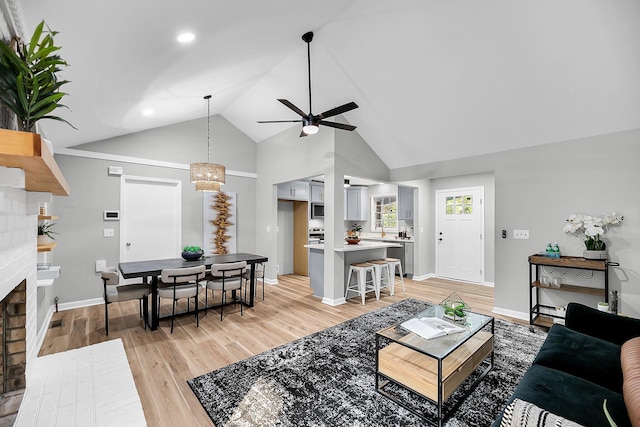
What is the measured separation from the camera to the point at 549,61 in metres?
2.91

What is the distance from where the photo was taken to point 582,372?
175 cm

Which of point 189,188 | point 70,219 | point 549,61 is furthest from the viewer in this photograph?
point 189,188

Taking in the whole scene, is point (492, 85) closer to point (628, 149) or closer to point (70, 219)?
point (628, 149)

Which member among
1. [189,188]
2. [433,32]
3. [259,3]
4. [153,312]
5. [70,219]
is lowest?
[153,312]

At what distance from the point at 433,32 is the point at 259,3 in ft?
6.14

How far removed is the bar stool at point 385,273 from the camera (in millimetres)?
4828

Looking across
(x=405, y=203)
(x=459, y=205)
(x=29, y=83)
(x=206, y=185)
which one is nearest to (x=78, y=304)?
(x=206, y=185)

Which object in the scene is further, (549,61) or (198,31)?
(549,61)

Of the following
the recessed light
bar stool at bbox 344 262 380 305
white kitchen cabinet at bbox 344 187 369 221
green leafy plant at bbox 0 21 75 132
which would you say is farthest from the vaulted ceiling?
white kitchen cabinet at bbox 344 187 369 221

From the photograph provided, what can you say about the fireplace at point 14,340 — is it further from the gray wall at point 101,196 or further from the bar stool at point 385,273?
the bar stool at point 385,273

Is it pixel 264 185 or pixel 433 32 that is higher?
pixel 433 32

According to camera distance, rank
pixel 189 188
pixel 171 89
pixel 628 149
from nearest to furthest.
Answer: pixel 628 149 → pixel 171 89 → pixel 189 188

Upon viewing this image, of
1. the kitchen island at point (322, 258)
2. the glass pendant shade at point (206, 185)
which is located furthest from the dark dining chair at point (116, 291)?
the kitchen island at point (322, 258)

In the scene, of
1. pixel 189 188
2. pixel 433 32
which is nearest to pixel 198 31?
pixel 433 32
